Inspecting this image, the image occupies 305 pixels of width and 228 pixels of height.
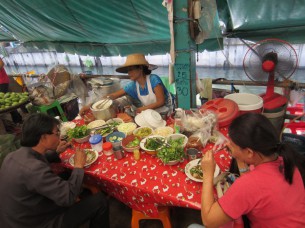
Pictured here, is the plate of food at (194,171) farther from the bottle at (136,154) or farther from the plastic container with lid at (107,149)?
the plastic container with lid at (107,149)

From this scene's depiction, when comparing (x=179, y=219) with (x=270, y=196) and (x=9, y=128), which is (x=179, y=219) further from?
(x=9, y=128)

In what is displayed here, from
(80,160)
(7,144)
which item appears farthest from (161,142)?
(7,144)

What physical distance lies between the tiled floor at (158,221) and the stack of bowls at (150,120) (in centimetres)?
118

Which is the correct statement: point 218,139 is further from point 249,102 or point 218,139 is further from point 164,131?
point 249,102

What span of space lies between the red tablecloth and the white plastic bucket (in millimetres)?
853

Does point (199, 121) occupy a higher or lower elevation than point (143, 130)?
higher

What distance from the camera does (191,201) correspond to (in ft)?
5.19

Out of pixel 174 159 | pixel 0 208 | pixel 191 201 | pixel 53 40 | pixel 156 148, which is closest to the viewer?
pixel 191 201

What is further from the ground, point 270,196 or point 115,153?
point 270,196

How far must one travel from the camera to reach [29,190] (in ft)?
5.65

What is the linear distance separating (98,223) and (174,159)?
1.15m

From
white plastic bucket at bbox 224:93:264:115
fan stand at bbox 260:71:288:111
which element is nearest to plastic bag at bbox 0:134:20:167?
white plastic bucket at bbox 224:93:264:115

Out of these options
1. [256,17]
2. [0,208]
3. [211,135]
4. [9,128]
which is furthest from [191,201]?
[9,128]

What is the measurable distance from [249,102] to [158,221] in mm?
2153
